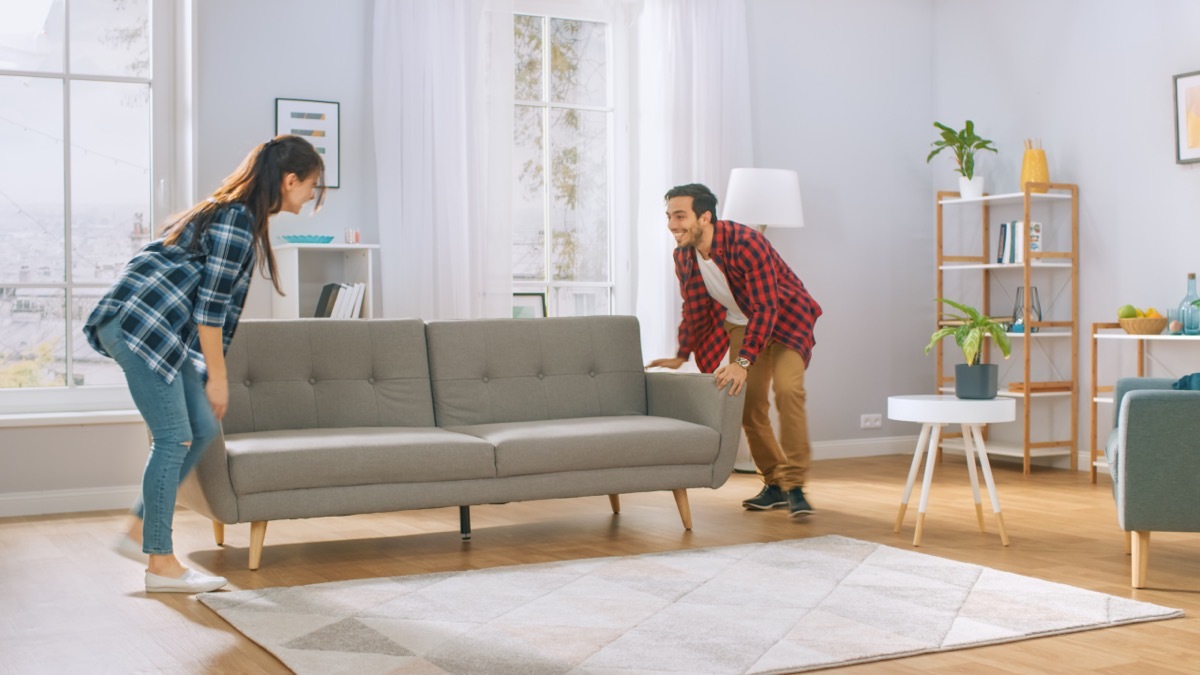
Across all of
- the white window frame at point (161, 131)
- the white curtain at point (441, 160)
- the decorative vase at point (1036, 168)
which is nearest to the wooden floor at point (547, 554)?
the white window frame at point (161, 131)

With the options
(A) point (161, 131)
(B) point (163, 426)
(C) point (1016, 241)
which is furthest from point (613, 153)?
(B) point (163, 426)

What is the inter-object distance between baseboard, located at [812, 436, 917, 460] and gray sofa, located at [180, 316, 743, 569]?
2.31 meters

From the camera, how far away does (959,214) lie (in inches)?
272

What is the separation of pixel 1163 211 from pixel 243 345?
13.8ft

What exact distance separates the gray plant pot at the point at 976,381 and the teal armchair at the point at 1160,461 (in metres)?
0.80

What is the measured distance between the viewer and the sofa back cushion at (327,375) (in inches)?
159

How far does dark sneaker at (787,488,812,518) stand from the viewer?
181 inches

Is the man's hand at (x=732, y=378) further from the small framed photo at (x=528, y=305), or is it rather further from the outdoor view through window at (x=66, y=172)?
the outdoor view through window at (x=66, y=172)

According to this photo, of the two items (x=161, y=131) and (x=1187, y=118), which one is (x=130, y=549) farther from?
(x=1187, y=118)

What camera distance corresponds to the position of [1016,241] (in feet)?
20.4

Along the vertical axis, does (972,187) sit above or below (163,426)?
above

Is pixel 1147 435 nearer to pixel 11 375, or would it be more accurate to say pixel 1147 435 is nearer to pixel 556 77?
pixel 556 77

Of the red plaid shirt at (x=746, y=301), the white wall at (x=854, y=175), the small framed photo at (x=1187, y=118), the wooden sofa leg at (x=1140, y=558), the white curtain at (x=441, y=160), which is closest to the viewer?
the wooden sofa leg at (x=1140, y=558)

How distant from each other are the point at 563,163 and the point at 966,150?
83.6 inches
